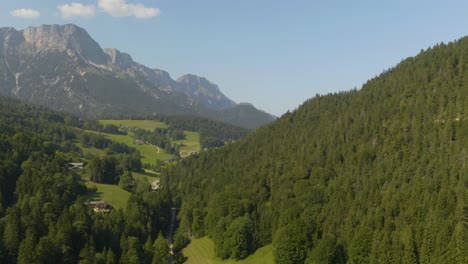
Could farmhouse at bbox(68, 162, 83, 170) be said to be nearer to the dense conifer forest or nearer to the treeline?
the dense conifer forest

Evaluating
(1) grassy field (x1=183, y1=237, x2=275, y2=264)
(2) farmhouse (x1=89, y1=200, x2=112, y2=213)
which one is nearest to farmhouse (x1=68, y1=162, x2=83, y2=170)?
(2) farmhouse (x1=89, y1=200, x2=112, y2=213)

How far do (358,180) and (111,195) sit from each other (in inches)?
3153

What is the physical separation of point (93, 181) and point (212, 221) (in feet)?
202

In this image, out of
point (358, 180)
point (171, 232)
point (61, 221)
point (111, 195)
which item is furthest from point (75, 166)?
point (358, 180)

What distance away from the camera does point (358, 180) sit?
371 ft

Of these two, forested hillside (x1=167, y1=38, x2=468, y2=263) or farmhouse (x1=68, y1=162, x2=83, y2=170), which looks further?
farmhouse (x1=68, y1=162, x2=83, y2=170)

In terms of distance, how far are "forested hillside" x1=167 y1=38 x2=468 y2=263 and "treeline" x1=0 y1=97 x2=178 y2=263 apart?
546 inches

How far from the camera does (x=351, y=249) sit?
289 feet

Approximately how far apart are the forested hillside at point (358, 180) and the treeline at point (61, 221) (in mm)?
13878

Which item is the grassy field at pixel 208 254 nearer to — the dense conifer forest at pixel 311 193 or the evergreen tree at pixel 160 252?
the dense conifer forest at pixel 311 193

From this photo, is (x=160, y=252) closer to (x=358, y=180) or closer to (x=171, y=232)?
(x=171, y=232)

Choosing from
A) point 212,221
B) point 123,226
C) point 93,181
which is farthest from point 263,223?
point 93,181

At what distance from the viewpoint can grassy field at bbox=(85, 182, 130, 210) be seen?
135 meters

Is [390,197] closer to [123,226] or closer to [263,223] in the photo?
[263,223]
